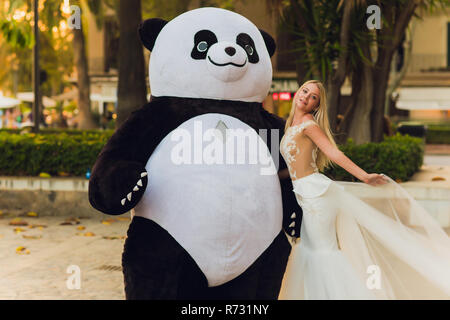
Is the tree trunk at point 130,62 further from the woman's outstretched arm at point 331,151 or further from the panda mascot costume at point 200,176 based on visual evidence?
the woman's outstretched arm at point 331,151

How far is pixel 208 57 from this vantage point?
3357mm

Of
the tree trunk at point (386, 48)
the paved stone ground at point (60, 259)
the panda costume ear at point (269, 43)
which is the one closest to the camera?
the panda costume ear at point (269, 43)

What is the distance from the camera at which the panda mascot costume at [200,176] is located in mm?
3201

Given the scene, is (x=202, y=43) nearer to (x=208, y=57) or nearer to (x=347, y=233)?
(x=208, y=57)

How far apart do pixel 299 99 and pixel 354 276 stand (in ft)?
3.66

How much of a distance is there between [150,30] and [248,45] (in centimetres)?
A: 61

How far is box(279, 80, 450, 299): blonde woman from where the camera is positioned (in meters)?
3.61

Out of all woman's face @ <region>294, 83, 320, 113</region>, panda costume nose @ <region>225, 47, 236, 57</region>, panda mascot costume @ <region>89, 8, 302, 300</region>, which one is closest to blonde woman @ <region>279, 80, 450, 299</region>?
woman's face @ <region>294, 83, 320, 113</region>

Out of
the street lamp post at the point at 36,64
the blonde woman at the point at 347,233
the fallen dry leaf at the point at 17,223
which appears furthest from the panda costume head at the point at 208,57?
the street lamp post at the point at 36,64

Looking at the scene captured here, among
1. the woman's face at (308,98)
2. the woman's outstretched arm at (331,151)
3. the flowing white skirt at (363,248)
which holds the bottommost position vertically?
the flowing white skirt at (363,248)

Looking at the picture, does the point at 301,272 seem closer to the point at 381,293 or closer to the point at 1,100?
the point at 381,293

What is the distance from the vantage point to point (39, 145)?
868cm

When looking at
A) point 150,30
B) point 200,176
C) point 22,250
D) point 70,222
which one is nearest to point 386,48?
point 70,222
